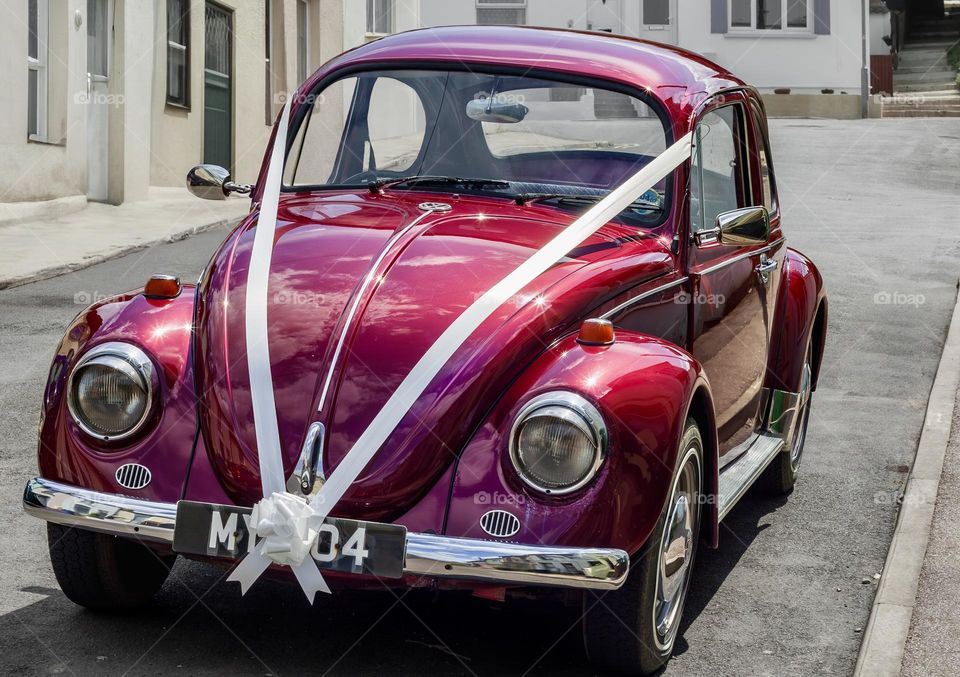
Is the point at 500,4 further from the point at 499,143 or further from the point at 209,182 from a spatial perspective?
the point at 499,143

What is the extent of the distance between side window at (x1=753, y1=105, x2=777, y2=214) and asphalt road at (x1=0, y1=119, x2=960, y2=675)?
141 centimetres

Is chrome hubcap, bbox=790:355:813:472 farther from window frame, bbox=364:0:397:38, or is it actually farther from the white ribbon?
window frame, bbox=364:0:397:38

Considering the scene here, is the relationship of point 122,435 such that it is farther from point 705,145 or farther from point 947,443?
point 947,443

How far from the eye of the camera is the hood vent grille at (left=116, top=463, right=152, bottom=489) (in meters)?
3.87

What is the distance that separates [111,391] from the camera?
3.98m

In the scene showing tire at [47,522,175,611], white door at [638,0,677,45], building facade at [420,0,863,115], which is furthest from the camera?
white door at [638,0,677,45]

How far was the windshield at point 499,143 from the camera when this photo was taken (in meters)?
5.01

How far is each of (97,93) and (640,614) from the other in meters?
14.0

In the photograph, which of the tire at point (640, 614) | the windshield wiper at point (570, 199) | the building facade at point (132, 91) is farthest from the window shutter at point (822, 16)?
the tire at point (640, 614)

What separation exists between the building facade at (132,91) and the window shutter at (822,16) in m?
16.1

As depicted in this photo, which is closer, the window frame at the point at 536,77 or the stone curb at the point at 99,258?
the window frame at the point at 536,77

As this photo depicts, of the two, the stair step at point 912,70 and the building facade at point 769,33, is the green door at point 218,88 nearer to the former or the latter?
the building facade at point 769,33

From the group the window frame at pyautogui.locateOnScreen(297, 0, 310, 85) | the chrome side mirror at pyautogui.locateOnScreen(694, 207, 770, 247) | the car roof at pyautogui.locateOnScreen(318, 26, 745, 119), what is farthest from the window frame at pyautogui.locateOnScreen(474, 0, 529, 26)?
the chrome side mirror at pyautogui.locateOnScreen(694, 207, 770, 247)

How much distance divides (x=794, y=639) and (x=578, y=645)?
31.2 inches
